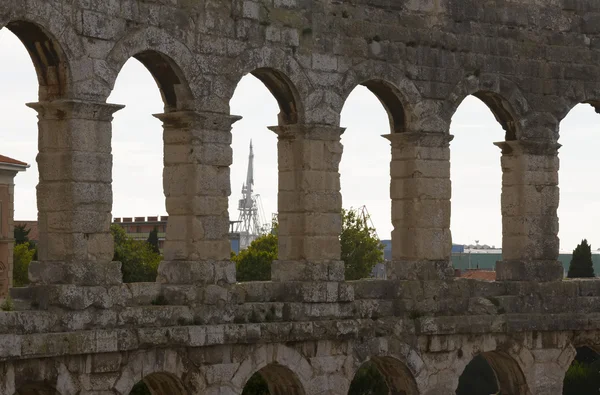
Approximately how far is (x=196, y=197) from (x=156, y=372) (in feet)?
8.87

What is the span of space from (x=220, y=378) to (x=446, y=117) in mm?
6359

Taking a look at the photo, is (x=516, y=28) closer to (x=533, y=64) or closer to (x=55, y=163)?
(x=533, y=64)

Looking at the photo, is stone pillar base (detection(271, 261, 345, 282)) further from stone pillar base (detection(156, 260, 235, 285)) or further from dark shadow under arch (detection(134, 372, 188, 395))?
dark shadow under arch (detection(134, 372, 188, 395))

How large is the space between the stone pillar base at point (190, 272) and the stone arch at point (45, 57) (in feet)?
10.8

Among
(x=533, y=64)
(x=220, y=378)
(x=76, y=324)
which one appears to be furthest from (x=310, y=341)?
(x=533, y=64)

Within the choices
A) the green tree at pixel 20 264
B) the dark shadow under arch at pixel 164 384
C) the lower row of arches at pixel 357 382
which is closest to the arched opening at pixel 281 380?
the lower row of arches at pixel 357 382

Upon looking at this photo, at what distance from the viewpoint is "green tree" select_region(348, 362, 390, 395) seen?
38.8m

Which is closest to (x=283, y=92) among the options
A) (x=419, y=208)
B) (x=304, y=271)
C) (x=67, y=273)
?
(x=304, y=271)

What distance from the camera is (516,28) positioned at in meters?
30.2

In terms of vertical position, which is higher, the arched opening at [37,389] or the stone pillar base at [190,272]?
the stone pillar base at [190,272]

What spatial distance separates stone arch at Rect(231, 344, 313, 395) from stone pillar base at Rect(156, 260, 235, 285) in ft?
4.46

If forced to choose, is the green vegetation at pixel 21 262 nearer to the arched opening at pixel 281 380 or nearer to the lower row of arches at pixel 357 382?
the lower row of arches at pixel 357 382

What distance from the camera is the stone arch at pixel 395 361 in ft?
91.5

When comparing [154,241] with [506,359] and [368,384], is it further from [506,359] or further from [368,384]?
[506,359]
